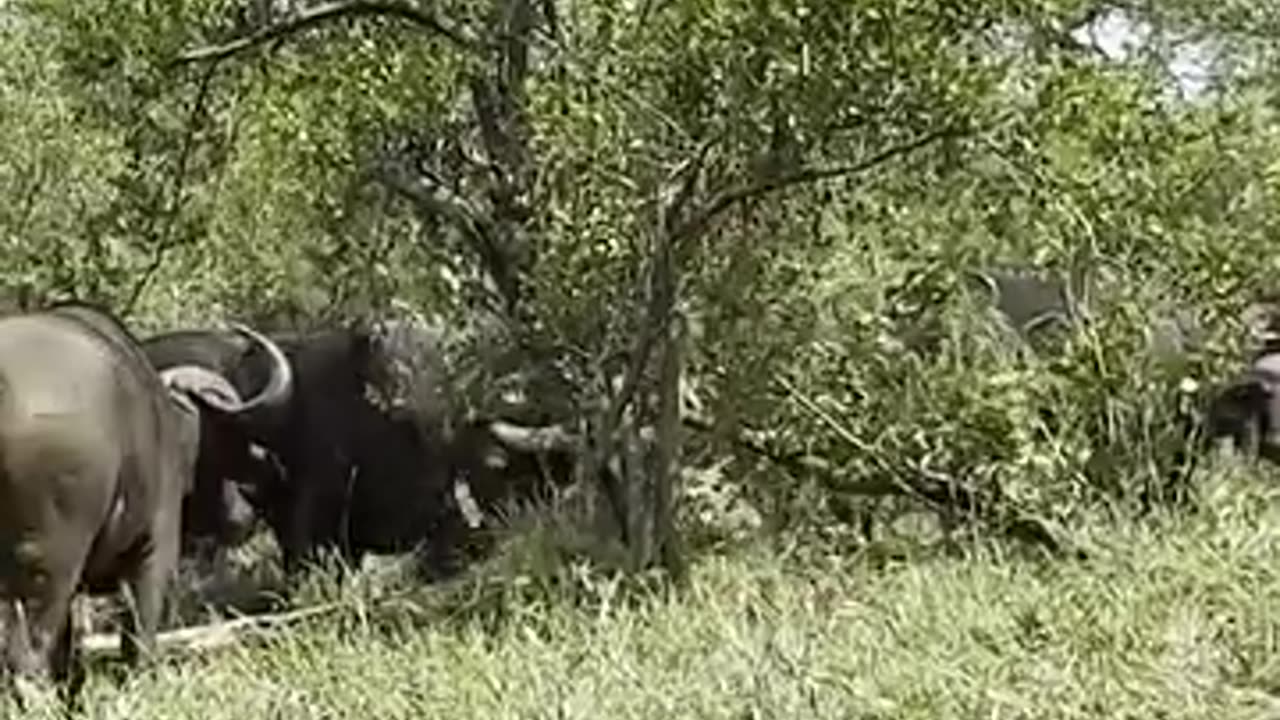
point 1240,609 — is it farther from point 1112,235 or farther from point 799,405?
point 799,405

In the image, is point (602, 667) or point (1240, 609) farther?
point (602, 667)

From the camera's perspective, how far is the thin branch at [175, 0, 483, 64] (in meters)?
10.2

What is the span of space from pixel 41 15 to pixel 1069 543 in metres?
5.31

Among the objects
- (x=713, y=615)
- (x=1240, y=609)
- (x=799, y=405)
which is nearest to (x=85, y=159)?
(x=799, y=405)

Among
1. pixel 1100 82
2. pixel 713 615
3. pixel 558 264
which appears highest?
pixel 1100 82

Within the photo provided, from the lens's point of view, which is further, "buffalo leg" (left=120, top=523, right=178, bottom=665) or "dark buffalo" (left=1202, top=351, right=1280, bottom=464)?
"dark buffalo" (left=1202, top=351, right=1280, bottom=464)

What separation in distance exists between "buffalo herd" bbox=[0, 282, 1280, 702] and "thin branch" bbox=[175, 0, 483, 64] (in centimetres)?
117

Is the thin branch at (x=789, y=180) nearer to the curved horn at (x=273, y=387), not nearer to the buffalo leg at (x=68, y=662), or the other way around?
the buffalo leg at (x=68, y=662)

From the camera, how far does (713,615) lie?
27.4ft

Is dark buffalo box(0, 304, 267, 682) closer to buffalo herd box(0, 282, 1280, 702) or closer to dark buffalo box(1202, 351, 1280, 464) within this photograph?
buffalo herd box(0, 282, 1280, 702)

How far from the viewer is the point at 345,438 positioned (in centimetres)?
1438

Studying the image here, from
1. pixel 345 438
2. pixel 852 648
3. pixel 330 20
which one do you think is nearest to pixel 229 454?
pixel 345 438

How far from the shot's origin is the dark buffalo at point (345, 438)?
45.1ft

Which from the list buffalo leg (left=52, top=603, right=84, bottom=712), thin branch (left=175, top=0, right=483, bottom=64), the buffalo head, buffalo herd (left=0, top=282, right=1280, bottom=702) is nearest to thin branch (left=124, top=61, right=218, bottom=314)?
thin branch (left=175, top=0, right=483, bottom=64)
